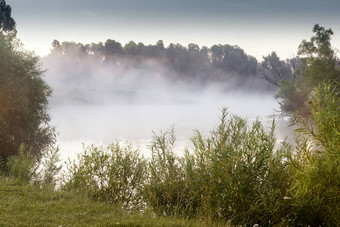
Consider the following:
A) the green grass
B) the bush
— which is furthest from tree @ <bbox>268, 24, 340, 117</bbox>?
the green grass

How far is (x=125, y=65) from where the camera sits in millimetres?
123812

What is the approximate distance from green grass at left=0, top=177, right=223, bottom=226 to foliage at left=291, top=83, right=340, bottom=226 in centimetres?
245

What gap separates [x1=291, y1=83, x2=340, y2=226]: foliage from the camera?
9727 mm

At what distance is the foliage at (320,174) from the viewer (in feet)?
31.9

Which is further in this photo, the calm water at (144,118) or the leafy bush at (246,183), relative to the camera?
the calm water at (144,118)

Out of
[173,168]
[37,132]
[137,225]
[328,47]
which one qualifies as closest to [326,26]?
[328,47]

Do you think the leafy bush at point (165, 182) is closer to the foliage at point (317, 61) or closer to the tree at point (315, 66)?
the tree at point (315, 66)

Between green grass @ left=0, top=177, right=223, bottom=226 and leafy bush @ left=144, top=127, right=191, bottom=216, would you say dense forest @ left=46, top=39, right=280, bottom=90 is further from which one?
green grass @ left=0, top=177, right=223, bottom=226

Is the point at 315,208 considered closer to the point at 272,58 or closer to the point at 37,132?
the point at 37,132

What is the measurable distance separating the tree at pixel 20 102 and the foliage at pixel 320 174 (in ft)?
61.8

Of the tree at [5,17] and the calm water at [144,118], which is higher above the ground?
the tree at [5,17]

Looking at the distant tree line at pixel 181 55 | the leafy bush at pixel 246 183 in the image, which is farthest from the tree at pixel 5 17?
the distant tree line at pixel 181 55

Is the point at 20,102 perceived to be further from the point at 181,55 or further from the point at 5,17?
the point at 181,55

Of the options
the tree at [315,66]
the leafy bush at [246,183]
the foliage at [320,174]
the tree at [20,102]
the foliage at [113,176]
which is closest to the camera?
the foliage at [320,174]
